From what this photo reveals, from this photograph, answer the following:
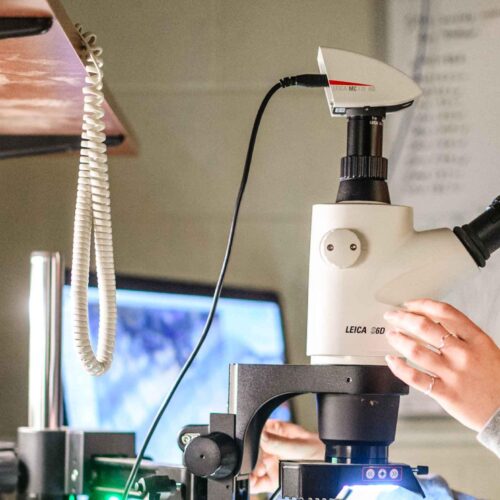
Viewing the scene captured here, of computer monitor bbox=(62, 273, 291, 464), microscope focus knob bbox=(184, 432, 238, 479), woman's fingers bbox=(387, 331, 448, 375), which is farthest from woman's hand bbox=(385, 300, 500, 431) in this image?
computer monitor bbox=(62, 273, 291, 464)

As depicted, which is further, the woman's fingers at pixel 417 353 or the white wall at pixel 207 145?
the white wall at pixel 207 145

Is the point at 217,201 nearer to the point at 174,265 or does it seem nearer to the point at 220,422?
the point at 174,265

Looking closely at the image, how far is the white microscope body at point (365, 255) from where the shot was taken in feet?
2.40

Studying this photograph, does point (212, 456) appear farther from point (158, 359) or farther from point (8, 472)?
point (158, 359)

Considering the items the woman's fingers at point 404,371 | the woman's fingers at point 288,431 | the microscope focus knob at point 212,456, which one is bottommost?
the woman's fingers at point 288,431

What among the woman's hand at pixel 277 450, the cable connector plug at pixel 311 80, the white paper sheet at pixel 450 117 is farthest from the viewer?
the white paper sheet at pixel 450 117

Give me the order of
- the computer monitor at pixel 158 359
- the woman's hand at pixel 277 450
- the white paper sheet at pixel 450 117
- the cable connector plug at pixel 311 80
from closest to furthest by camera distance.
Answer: the cable connector plug at pixel 311 80
the woman's hand at pixel 277 450
the computer monitor at pixel 158 359
the white paper sheet at pixel 450 117

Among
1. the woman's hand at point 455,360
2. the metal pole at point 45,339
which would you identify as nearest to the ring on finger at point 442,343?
the woman's hand at point 455,360

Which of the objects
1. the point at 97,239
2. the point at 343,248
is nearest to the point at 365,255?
the point at 343,248

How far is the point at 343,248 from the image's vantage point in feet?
2.37

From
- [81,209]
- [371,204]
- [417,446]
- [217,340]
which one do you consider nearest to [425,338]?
[371,204]

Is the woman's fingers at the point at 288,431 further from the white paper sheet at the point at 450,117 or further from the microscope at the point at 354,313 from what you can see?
the white paper sheet at the point at 450,117

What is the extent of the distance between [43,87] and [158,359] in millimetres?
656

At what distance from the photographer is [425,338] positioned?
0.75 meters
